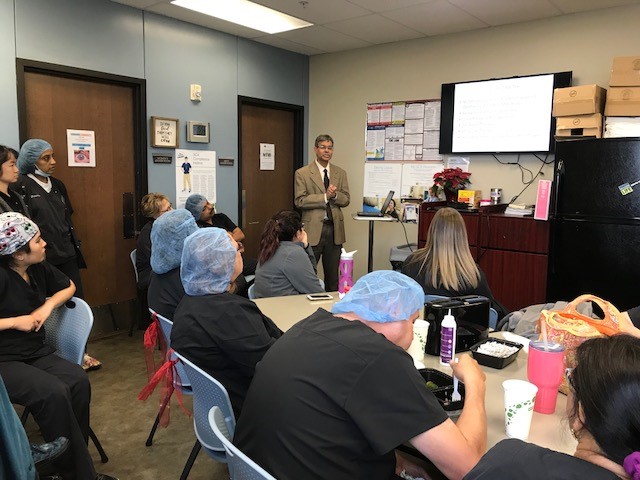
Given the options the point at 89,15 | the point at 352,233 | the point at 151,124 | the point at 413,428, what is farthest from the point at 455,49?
the point at 413,428

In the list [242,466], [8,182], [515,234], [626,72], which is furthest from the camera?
[515,234]

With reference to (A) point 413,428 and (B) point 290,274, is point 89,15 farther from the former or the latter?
(A) point 413,428

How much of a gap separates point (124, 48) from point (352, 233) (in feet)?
9.67

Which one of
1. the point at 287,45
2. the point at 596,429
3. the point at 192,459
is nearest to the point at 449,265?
the point at 192,459

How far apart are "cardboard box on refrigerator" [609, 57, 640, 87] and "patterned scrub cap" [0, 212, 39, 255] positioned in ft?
12.4

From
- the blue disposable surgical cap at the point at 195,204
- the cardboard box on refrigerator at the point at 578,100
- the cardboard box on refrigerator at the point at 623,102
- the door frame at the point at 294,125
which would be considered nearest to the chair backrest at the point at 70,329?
the blue disposable surgical cap at the point at 195,204

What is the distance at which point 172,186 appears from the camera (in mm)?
4723

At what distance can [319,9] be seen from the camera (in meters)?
4.26

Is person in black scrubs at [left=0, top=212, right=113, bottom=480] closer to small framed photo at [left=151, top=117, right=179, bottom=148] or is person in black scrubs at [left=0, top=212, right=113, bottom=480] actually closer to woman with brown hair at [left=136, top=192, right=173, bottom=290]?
woman with brown hair at [left=136, top=192, right=173, bottom=290]

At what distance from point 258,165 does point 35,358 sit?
140 inches

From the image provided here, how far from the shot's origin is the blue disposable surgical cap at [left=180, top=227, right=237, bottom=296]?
6.47 feet

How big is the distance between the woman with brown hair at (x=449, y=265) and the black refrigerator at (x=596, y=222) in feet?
5.37

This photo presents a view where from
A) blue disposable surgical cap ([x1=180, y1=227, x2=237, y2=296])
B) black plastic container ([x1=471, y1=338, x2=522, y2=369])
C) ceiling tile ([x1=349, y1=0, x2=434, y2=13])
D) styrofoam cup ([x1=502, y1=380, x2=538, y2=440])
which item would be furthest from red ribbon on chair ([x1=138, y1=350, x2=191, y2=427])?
ceiling tile ([x1=349, y1=0, x2=434, y2=13])

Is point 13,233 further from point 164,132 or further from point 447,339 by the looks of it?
point 164,132
